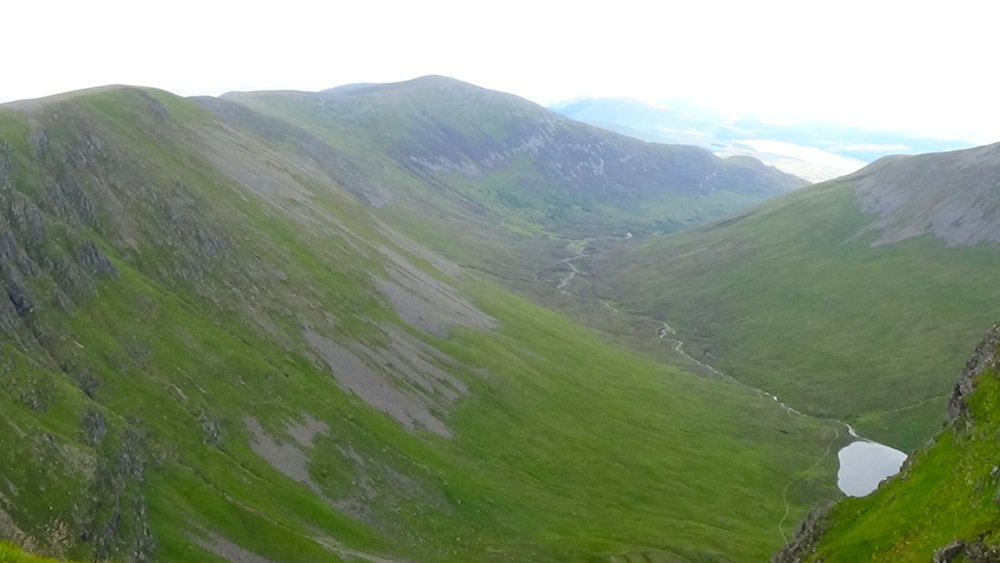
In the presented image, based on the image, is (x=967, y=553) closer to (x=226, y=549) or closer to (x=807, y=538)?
(x=807, y=538)

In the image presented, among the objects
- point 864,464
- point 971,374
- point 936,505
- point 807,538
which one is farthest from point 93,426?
point 864,464

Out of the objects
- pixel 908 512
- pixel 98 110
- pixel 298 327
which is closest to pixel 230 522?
pixel 298 327

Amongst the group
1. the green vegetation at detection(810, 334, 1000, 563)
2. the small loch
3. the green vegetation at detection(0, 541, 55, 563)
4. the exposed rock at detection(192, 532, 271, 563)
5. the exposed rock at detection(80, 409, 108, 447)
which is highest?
the green vegetation at detection(0, 541, 55, 563)

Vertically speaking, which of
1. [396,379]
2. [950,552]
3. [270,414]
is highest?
[950,552]

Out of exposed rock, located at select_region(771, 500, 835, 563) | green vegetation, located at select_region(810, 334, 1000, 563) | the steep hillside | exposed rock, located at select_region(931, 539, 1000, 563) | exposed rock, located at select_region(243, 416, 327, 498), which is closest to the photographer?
exposed rock, located at select_region(931, 539, 1000, 563)

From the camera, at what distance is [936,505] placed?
49625 mm

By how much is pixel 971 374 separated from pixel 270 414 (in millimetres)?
93872

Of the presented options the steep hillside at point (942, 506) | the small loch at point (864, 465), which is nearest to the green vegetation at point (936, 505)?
the steep hillside at point (942, 506)

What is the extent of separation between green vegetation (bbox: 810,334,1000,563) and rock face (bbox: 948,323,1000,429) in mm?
945

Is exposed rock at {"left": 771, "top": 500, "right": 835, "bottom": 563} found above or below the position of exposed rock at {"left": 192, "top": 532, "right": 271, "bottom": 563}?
above

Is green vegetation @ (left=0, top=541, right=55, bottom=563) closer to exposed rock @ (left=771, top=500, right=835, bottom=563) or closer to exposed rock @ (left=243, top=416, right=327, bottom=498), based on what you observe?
exposed rock @ (left=771, top=500, right=835, bottom=563)

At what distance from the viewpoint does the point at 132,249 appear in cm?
13188

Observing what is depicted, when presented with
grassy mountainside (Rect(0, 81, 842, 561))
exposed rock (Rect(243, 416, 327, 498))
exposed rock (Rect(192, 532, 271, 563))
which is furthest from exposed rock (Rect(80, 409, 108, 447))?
exposed rock (Rect(243, 416, 327, 498))

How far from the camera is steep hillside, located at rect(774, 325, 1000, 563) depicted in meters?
41.7
